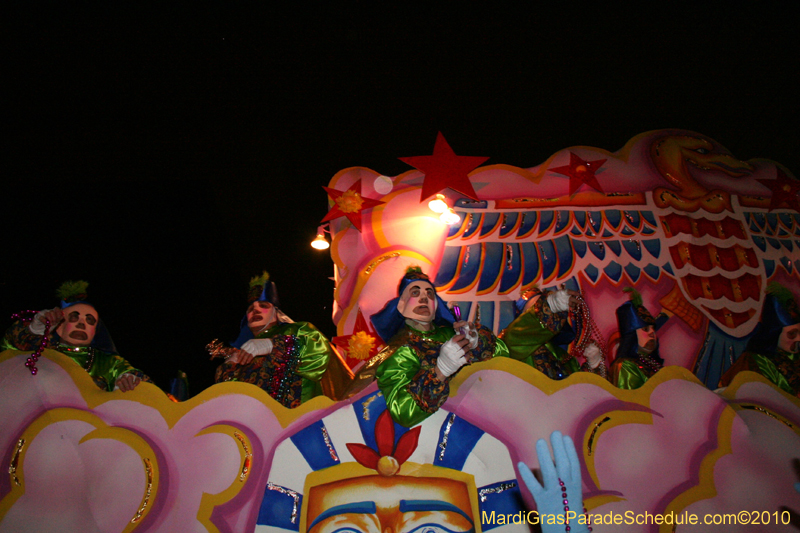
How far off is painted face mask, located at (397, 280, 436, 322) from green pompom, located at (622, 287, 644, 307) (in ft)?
5.04

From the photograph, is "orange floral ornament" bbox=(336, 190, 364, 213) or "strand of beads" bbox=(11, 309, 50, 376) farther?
"orange floral ornament" bbox=(336, 190, 364, 213)

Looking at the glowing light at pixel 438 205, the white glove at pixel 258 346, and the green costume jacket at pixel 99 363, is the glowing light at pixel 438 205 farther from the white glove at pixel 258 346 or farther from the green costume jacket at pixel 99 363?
the green costume jacket at pixel 99 363

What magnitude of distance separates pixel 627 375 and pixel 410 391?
5.16 ft

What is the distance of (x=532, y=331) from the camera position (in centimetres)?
284

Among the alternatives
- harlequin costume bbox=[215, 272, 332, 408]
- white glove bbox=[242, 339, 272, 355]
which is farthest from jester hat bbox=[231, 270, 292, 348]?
white glove bbox=[242, 339, 272, 355]

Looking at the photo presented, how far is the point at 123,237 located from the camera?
4.38 metres

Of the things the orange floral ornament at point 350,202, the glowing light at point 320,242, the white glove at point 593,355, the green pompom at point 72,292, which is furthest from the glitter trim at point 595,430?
the green pompom at point 72,292

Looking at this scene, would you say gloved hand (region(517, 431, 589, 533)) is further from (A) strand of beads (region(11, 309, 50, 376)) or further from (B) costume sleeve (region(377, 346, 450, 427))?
(A) strand of beads (region(11, 309, 50, 376))

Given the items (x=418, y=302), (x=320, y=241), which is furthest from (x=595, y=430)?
(x=320, y=241)

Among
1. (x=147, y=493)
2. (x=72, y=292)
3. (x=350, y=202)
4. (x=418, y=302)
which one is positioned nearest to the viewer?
(x=147, y=493)

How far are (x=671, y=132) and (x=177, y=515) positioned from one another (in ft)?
14.5

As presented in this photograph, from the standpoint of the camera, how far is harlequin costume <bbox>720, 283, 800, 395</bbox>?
10.1ft

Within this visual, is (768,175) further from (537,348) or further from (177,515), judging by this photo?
(177,515)

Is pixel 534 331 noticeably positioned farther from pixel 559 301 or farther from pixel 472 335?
pixel 472 335
